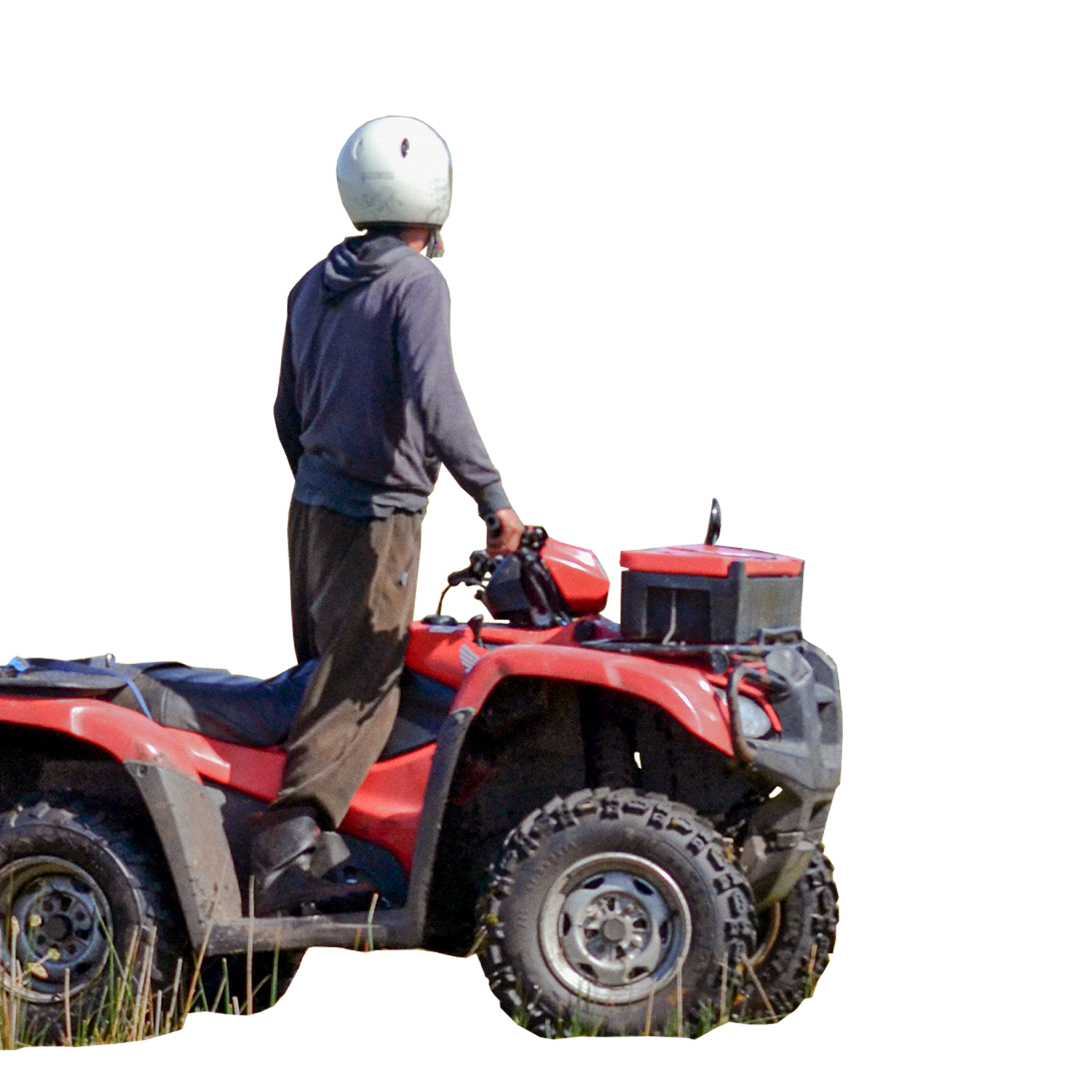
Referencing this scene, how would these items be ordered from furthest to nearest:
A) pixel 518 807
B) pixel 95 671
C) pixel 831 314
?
1. pixel 831 314
2. pixel 95 671
3. pixel 518 807

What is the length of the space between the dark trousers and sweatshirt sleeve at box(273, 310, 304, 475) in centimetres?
45

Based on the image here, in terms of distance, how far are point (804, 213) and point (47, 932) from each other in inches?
148

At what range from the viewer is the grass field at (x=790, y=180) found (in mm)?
7781

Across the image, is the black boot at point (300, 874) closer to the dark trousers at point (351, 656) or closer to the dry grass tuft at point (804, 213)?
the dark trousers at point (351, 656)

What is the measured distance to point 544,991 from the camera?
686 cm

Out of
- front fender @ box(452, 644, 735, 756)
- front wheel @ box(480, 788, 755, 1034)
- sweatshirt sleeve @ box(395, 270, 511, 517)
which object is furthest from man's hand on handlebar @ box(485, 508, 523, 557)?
front wheel @ box(480, 788, 755, 1034)

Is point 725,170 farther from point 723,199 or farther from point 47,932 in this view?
point 47,932

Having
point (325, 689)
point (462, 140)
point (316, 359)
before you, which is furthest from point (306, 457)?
point (462, 140)

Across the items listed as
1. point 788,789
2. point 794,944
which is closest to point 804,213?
point 788,789

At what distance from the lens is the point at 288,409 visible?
764 centimetres

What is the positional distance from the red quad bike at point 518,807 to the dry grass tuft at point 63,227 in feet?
5.31

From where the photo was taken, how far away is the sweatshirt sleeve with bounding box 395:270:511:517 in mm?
6984

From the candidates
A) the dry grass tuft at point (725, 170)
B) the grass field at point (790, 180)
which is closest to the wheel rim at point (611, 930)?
the grass field at point (790, 180)

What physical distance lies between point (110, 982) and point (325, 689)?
48.5 inches
